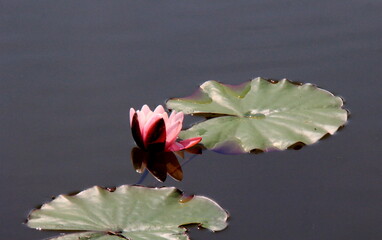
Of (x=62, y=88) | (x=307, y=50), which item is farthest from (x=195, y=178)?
(x=307, y=50)

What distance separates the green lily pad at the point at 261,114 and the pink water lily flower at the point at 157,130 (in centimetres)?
8

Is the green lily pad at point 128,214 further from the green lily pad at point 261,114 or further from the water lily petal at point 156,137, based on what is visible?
the green lily pad at point 261,114

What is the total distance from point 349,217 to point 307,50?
1.14 meters

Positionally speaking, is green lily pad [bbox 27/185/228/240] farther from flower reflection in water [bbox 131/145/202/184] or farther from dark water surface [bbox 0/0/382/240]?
flower reflection in water [bbox 131/145/202/184]

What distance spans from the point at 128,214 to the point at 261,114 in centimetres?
82

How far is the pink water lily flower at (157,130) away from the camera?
2543 millimetres

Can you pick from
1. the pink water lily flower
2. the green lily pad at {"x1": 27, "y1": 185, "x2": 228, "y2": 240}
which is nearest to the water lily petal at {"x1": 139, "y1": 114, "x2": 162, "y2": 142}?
the pink water lily flower

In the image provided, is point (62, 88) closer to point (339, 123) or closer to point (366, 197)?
point (339, 123)

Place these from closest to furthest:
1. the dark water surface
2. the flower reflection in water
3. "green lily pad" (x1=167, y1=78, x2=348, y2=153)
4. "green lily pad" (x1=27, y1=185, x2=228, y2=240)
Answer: "green lily pad" (x1=27, y1=185, x2=228, y2=240)
the dark water surface
the flower reflection in water
"green lily pad" (x1=167, y1=78, x2=348, y2=153)

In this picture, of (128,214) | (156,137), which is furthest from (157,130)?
(128,214)

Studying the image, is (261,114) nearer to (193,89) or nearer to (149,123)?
(193,89)

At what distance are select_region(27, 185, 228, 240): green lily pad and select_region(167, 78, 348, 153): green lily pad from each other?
15.7 inches

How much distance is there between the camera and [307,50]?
320 centimetres

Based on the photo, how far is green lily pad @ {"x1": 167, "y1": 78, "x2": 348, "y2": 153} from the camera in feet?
8.63
